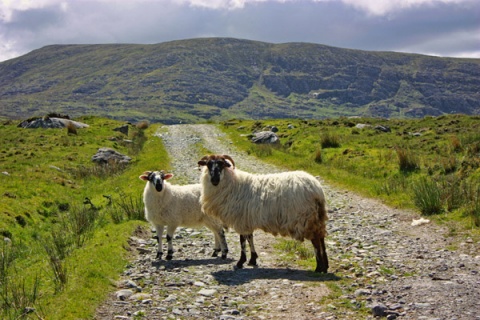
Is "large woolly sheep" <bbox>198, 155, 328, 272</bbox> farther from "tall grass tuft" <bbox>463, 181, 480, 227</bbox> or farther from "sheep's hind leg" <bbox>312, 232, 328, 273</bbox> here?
"tall grass tuft" <bbox>463, 181, 480, 227</bbox>

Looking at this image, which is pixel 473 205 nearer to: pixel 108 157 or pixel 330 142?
pixel 330 142

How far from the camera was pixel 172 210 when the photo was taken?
1345 centimetres

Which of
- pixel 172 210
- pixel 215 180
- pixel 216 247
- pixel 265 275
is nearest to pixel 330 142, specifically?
pixel 216 247

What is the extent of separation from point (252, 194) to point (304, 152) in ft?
76.2

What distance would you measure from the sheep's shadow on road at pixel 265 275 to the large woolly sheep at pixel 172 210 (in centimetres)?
202

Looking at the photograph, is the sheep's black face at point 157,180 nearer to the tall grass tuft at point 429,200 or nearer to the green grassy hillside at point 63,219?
the green grassy hillside at point 63,219

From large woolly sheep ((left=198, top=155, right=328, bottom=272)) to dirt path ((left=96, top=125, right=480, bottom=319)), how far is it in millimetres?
896

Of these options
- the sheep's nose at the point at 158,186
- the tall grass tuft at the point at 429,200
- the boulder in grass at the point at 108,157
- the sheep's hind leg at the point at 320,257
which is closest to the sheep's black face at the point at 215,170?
the sheep's nose at the point at 158,186

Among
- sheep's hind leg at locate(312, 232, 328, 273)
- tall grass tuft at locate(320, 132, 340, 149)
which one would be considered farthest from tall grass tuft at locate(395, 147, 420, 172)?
sheep's hind leg at locate(312, 232, 328, 273)

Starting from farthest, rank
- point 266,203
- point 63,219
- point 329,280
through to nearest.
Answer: point 63,219, point 266,203, point 329,280

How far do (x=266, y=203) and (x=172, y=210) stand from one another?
3326 mm

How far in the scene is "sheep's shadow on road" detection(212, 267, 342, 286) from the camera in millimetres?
10023

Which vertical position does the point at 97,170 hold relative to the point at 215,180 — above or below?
below

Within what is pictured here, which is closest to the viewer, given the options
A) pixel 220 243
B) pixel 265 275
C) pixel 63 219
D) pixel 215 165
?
pixel 265 275
